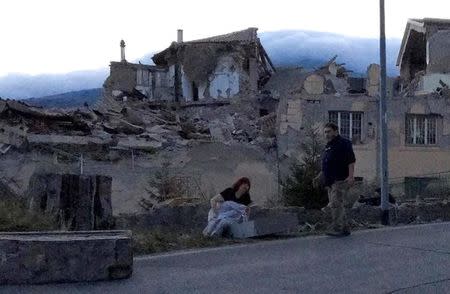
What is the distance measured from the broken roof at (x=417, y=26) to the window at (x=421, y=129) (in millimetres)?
7023

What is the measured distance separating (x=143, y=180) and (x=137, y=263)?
2318cm

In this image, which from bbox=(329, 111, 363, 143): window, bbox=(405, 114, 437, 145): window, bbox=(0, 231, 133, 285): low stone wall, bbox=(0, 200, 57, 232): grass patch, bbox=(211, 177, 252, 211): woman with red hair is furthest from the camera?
bbox=(405, 114, 437, 145): window

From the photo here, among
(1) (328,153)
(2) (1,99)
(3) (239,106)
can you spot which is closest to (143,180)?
(2) (1,99)

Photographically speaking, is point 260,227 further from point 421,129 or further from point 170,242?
point 421,129

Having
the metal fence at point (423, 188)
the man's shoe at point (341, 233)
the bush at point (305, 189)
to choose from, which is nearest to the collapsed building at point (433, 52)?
the metal fence at point (423, 188)

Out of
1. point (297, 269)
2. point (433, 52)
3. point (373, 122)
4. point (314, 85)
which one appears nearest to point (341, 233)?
point (297, 269)

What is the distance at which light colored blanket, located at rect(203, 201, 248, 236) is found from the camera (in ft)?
44.3

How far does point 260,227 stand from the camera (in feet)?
43.3

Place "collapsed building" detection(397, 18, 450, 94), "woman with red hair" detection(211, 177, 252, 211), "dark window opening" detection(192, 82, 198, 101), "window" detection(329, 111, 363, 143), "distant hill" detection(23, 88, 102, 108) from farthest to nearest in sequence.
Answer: "distant hill" detection(23, 88, 102, 108) → "dark window opening" detection(192, 82, 198, 101) → "collapsed building" detection(397, 18, 450, 94) → "window" detection(329, 111, 363, 143) → "woman with red hair" detection(211, 177, 252, 211)

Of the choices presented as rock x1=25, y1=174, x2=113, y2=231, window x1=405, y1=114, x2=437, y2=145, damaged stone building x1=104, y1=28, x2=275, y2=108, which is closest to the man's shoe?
rock x1=25, y1=174, x2=113, y2=231

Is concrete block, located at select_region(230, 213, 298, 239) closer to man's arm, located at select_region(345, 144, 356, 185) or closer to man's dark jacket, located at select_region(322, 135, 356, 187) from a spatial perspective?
man's dark jacket, located at select_region(322, 135, 356, 187)

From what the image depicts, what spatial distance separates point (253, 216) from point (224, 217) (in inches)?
54.2

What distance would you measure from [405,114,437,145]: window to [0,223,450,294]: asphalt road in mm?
28140

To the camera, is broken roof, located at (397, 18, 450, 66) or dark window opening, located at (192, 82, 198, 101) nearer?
broken roof, located at (397, 18, 450, 66)
